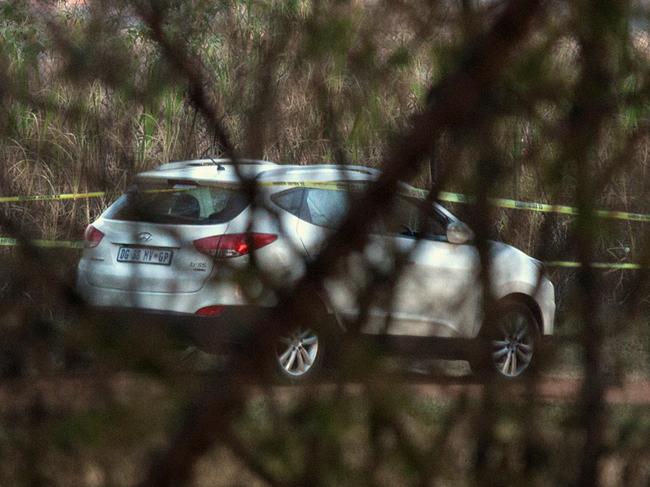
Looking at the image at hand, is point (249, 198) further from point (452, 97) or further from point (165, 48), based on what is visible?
point (452, 97)

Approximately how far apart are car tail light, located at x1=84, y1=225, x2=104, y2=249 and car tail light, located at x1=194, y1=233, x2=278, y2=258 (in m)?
0.27

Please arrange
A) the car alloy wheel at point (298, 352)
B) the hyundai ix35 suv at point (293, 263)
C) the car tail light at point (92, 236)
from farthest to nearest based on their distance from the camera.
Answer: the car tail light at point (92, 236)
the hyundai ix35 suv at point (293, 263)
the car alloy wheel at point (298, 352)

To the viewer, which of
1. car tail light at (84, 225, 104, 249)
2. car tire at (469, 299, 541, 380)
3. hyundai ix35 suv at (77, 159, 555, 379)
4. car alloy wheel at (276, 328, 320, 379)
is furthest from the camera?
car tail light at (84, 225, 104, 249)

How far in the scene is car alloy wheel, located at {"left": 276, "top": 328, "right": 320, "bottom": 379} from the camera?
1.12 m

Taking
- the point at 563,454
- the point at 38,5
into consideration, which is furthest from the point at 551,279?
the point at 38,5

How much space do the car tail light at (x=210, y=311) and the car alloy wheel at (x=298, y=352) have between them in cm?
12

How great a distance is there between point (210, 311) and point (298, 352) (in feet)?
1.05

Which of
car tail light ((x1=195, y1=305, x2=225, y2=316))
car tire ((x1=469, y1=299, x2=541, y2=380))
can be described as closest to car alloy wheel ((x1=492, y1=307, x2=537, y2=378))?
car tire ((x1=469, y1=299, x2=541, y2=380))

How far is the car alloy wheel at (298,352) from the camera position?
112cm

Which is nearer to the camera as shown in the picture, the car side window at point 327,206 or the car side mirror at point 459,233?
the car side window at point 327,206

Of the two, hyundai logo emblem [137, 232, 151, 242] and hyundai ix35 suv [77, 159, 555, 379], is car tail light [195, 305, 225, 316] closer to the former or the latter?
hyundai ix35 suv [77, 159, 555, 379]

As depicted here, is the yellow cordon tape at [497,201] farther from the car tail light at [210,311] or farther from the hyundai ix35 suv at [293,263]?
the car tail light at [210,311]

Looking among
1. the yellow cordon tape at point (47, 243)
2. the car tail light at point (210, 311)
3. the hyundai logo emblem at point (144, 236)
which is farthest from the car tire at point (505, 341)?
the yellow cordon tape at point (47, 243)

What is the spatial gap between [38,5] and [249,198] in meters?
0.46
